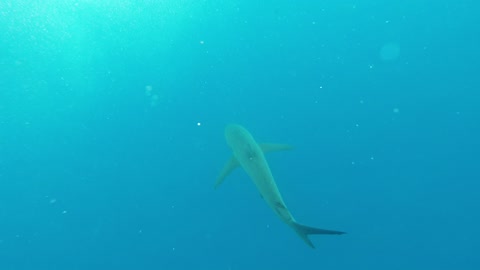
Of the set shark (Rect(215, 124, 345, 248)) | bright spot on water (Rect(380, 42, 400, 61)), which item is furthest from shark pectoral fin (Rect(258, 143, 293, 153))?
bright spot on water (Rect(380, 42, 400, 61))

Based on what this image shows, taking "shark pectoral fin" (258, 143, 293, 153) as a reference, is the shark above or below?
below

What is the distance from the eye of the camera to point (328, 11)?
1426 centimetres

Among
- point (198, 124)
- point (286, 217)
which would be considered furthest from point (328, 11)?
point (286, 217)

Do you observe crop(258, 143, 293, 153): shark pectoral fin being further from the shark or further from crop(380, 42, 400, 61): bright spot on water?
crop(380, 42, 400, 61): bright spot on water

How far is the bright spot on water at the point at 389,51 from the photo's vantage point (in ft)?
41.6

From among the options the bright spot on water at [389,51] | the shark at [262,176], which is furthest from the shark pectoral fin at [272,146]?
the bright spot on water at [389,51]

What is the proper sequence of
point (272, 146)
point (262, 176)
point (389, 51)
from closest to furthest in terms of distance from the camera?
point (262, 176)
point (272, 146)
point (389, 51)

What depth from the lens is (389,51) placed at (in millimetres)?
13000

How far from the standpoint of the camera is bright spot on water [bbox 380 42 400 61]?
499 inches

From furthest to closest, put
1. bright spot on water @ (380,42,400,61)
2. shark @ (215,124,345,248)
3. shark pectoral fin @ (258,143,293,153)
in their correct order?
bright spot on water @ (380,42,400,61) < shark pectoral fin @ (258,143,293,153) < shark @ (215,124,345,248)

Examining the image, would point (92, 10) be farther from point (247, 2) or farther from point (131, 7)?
point (247, 2)

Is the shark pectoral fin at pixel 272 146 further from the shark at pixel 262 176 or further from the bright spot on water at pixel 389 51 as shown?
the bright spot on water at pixel 389 51

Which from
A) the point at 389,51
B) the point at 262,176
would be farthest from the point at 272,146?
the point at 389,51

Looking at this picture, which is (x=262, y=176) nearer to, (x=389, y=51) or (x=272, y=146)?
(x=272, y=146)
